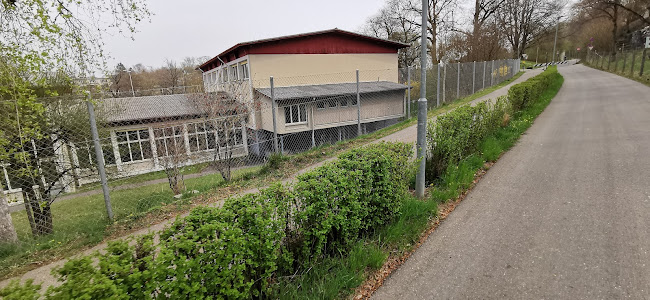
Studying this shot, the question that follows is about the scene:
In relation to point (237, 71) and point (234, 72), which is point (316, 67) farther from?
point (234, 72)

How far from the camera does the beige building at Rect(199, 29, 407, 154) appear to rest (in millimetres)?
19375

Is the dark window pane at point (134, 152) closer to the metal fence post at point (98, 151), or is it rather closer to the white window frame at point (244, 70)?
the white window frame at point (244, 70)

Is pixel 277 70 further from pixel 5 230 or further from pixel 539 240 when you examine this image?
pixel 539 240

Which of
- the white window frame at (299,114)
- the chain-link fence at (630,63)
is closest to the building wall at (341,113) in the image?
the white window frame at (299,114)

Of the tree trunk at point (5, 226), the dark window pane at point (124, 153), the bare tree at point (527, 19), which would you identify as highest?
the bare tree at point (527, 19)

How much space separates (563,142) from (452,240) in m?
6.33

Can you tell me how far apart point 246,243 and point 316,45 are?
21991mm

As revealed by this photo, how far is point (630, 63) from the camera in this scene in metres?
27.1

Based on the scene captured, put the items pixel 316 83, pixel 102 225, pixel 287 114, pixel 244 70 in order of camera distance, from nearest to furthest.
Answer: pixel 102 225 → pixel 287 114 → pixel 244 70 → pixel 316 83

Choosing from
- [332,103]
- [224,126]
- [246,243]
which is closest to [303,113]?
[332,103]

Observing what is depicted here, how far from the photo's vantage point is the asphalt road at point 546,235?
3.21 m

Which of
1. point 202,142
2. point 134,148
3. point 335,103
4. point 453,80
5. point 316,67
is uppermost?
point 316,67

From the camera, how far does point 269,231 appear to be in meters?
2.72

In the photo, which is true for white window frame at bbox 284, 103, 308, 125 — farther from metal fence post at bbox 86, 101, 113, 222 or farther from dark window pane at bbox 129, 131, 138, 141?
metal fence post at bbox 86, 101, 113, 222
